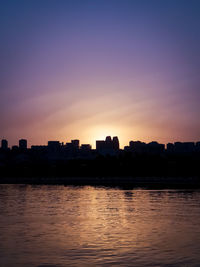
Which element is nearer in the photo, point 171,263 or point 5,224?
point 171,263

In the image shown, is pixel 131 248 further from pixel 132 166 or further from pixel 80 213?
pixel 132 166

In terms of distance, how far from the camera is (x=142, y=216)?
144 ft

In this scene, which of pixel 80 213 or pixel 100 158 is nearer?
→ pixel 80 213

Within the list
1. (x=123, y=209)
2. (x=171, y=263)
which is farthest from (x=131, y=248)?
(x=123, y=209)

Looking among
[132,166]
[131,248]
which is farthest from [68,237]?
[132,166]

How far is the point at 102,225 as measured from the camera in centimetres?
3744

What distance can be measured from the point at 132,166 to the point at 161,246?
149654 mm

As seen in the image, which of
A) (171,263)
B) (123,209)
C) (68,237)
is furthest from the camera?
(123,209)

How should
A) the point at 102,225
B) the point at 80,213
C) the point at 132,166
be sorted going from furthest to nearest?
the point at 132,166 → the point at 80,213 → the point at 102,225

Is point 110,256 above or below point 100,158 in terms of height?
below

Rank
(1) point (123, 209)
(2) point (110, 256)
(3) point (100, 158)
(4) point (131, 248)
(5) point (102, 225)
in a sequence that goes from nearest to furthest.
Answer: (2) point (110, 256) < (4) point (131, 248) < (5) point (102, 225) < (1) point (123, 209) < (3) point (100, 158)

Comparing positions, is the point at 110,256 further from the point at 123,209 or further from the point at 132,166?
the point at 132,166

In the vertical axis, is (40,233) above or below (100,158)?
below

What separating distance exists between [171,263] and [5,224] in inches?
760
